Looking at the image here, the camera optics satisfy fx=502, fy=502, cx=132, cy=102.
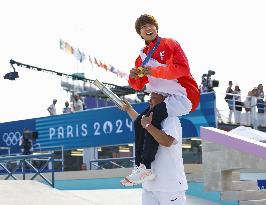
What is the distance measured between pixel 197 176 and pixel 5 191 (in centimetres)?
425

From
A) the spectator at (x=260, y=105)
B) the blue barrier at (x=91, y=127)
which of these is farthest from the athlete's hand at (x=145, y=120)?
the spectator at (x=260, y=105)

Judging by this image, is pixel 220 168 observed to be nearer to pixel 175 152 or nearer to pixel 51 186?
pixel 51 186

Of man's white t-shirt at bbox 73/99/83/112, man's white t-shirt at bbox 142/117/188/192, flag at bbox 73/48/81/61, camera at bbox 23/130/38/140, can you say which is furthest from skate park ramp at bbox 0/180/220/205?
flag at bbox 73/48/81/61

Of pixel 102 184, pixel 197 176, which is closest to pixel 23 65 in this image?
pixel 102 184

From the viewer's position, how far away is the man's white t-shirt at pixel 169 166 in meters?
3.26

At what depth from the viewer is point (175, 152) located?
3346 millimetres

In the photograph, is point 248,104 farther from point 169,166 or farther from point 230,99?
point 169,166

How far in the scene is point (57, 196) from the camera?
8117 millimetres

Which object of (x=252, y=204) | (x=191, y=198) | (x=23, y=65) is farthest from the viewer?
(x=23, y=65)

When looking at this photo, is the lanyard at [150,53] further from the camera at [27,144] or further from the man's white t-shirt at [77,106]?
the man's white t-shirt at [77,106]

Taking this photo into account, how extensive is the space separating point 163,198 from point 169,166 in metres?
0.21

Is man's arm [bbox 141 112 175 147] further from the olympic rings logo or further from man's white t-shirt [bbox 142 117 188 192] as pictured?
the olympic rings logo

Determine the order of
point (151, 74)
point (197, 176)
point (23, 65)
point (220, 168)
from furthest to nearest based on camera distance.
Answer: point (23, 65), point (197, 176), point (220, 168), point (151, 74)

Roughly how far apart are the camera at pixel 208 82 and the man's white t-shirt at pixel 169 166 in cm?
1285
